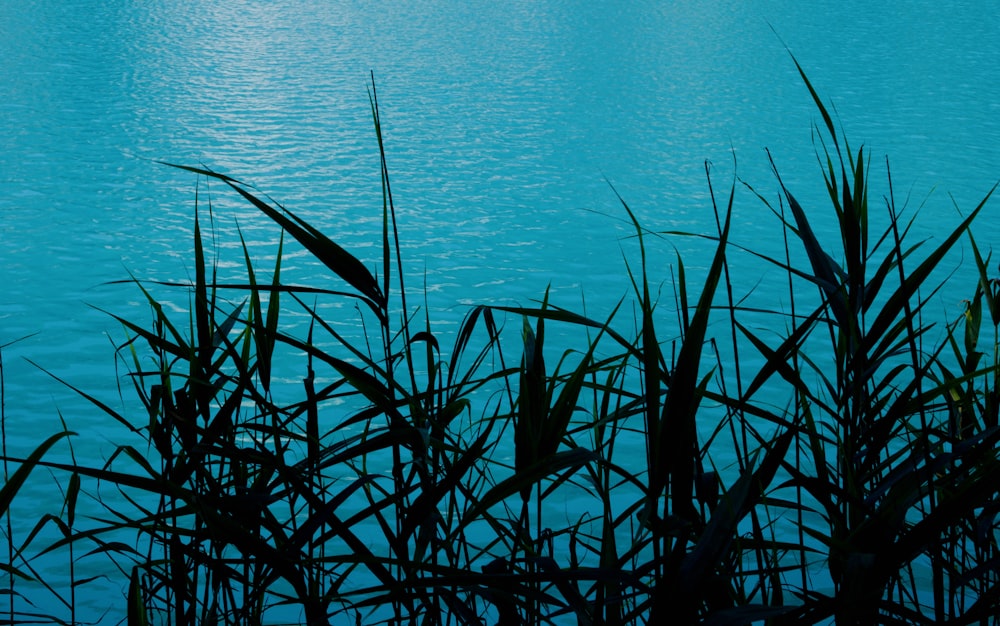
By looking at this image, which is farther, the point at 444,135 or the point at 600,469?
the point at 444,135

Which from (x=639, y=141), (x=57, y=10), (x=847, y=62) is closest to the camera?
(x=639, y=141)

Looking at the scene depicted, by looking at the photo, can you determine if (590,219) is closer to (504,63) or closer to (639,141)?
(639,141)

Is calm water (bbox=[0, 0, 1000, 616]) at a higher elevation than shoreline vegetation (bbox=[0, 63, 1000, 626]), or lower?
higher

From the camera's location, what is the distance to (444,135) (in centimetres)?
747

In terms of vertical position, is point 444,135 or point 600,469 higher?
point 444,135

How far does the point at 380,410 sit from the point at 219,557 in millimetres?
229

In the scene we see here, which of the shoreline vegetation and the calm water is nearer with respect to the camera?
the shoreline vegetation

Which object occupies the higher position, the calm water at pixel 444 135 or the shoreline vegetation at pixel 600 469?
the calm water at pixel 444 135

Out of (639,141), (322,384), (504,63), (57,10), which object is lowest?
(322,384)

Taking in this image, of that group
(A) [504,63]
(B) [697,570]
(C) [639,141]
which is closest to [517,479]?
(B) [697,570]

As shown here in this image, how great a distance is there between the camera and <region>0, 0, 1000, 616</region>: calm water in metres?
4.71

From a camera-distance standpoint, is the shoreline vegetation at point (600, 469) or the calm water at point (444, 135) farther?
the calm water at point (444, 135)

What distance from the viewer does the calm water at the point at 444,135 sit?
15.5ft

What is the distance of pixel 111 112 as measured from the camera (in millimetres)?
8086
